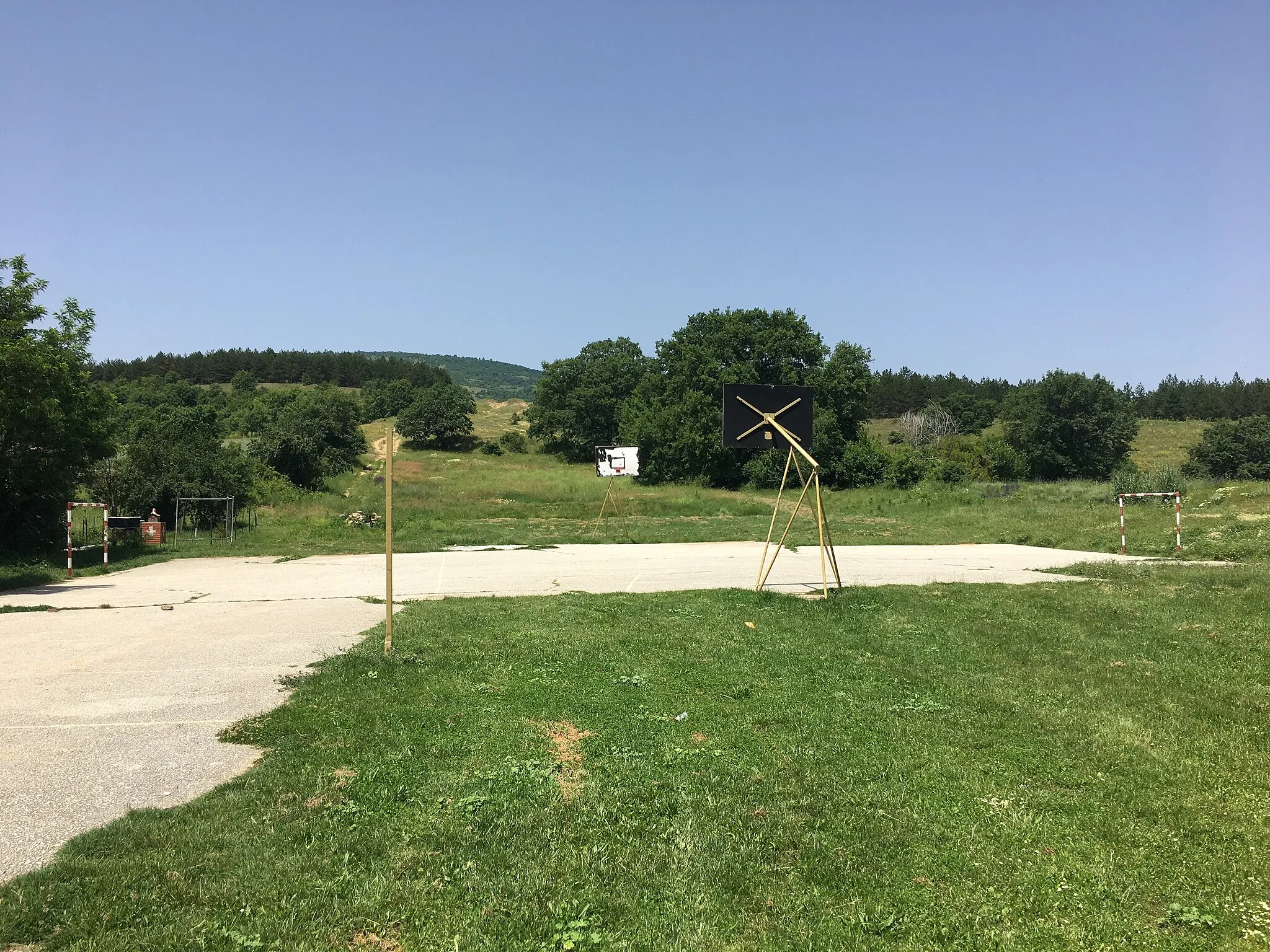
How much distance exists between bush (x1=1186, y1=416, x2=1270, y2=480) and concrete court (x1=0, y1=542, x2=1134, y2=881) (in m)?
61.9

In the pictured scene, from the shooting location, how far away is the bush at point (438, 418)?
291 ft

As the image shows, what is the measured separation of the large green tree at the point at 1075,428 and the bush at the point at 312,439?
62.1 metres

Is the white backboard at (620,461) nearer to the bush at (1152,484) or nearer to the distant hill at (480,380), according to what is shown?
the bush at (1152,484)

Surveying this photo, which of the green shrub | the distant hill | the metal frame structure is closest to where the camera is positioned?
the metal frame structure

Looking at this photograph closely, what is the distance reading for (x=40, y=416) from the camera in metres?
19.0

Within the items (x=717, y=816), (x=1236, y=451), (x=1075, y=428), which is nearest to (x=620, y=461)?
(x=717, y=816)

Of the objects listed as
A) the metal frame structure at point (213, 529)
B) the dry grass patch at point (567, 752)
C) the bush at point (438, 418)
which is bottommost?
the dry grass patch at point (567, 752)

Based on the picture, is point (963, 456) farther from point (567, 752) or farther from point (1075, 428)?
point (567, 752)

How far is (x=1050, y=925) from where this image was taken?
3.50 m

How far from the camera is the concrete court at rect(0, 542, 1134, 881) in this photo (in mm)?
5434

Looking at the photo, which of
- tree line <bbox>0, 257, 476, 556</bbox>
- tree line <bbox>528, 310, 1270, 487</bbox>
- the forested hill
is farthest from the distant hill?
tree line <bbox>0, 257, 476, 556</bbox>

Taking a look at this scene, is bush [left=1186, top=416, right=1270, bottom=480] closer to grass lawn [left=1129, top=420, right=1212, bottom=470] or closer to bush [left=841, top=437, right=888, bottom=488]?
grass lawn [left=1129, top=420, right=1212, bottom=470]

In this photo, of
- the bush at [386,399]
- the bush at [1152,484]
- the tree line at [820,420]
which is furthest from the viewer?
the bush at [386,399]

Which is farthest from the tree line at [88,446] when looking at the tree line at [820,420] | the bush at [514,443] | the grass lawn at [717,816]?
the bush at [514,443]
